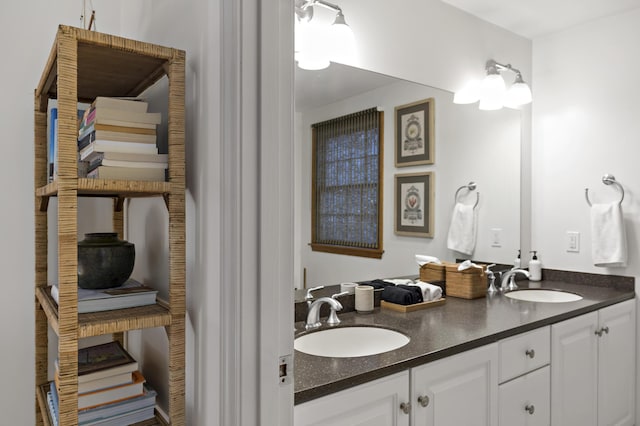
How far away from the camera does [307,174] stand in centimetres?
198

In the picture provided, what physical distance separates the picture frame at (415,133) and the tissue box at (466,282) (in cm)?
58

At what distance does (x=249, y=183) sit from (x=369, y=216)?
50.6 inches

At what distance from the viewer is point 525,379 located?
1.83 m

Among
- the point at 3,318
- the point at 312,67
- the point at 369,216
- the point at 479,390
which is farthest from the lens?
the point at 369,216

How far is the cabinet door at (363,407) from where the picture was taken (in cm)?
119

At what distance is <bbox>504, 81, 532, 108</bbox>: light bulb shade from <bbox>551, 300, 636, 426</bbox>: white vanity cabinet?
4.13 feet

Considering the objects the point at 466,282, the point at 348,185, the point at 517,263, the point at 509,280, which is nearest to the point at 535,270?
the point at 517,263

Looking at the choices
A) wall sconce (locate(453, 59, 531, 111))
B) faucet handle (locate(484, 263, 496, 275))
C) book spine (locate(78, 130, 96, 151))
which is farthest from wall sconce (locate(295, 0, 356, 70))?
faucet handle (locate(484, 263, 496, 275))

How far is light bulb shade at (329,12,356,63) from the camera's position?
192 cm

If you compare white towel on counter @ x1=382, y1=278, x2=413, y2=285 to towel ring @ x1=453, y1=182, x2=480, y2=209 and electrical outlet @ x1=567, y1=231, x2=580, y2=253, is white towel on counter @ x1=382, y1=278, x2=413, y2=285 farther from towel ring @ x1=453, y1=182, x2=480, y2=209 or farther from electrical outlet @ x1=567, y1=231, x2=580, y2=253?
electrical outlet @ x1=567, y1=231, x2=580, y2=253

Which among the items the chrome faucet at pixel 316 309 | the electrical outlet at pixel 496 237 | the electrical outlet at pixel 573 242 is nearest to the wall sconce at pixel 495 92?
the electrical outlet at pixel 496 237

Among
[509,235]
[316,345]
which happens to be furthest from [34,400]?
[509,235]

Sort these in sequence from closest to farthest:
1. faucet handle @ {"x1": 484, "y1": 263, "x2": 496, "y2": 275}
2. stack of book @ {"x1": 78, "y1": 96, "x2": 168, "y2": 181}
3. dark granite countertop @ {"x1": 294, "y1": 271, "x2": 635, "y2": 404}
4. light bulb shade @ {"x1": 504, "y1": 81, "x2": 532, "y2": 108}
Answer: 1. stack of book @ {"x1": 78, "y1": 96, "x2": 168, "y2": 181}
2. dark granite countertop @ {"x1": 294, "y1": 271, "x2": 635, "y2": 404}
3. faucet handle @ {"x1": 484, "y1": 263, "x2": 496, "y2": 275}
4. light bulb shade @ {"x1": 504, "y1": 81, "x2": 532, "y2": 108}

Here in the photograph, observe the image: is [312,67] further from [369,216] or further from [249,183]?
[249,183]
